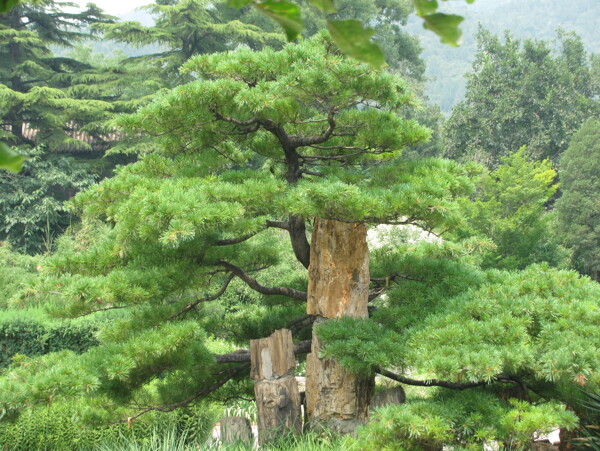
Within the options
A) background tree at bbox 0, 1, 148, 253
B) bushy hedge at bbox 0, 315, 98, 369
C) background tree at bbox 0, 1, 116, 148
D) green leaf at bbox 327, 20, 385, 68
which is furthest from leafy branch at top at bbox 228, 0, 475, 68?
background tree at bbox 0, 1, 116, 148

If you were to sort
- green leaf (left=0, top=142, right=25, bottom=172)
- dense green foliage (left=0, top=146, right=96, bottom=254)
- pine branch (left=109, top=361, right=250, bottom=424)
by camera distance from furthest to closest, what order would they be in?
dense green foliage (left=0, top=146, right=96, bottom=254) → pine branch (left=109, top=361, right=250, bottom=424) → green leaf (left=0, top=142, right=25, bottom=172)

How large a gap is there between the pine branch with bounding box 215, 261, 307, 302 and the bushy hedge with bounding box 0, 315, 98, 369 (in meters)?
3.17

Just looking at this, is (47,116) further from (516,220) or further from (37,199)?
(516,220)

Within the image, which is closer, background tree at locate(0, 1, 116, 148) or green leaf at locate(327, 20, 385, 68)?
green leaf at locate(327, 20, 385, 68)

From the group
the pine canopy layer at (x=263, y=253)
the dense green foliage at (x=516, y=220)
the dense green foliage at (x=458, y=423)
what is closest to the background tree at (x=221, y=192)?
the pine canopy layer at (x=263, y=253)

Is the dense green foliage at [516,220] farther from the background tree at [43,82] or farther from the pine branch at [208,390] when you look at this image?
the background tree at [43,82]

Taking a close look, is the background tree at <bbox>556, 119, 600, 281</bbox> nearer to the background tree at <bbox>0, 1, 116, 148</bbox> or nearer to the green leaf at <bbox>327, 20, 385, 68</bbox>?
the background tree at <bbox>0, 1, 116, 148</bbox>

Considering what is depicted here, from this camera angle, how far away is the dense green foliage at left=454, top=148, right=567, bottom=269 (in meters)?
11.9

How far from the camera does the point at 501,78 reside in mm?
22844

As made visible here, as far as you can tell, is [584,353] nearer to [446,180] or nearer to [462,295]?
[462,295]

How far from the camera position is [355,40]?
537 millimetres

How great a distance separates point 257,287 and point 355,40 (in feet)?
15.0

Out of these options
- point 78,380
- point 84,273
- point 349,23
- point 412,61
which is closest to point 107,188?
point 84,273

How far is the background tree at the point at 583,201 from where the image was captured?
14.6 meters
